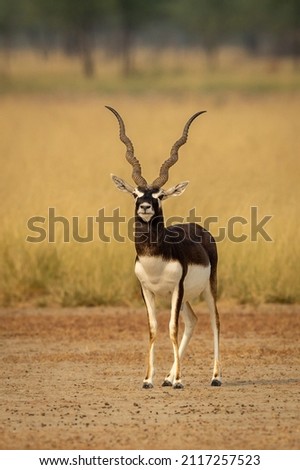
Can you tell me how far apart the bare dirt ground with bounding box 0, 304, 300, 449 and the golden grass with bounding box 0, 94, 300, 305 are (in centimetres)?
53

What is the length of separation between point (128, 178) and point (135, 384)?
36.4ft

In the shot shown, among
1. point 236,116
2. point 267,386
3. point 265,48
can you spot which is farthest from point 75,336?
point 265,48

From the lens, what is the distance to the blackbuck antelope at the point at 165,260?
11.3m

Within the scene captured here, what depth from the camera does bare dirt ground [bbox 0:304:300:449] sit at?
9.94 metres

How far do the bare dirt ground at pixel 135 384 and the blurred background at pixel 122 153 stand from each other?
1.93 ft

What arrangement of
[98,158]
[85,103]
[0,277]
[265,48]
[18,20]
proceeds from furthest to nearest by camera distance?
1. [265,48]
2. [18,20]
3. [85,103]
4. [98,158]
5. [0,277]

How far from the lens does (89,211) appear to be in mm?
19109

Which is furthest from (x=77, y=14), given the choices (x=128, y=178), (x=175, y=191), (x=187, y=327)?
(x=175, y=191)

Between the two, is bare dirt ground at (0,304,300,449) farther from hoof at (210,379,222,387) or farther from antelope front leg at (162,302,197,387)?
antelope front leg at (162,302,197,387)

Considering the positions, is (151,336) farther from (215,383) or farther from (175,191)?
(175,191)

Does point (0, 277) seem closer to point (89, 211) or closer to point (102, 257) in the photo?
point (102, 257)

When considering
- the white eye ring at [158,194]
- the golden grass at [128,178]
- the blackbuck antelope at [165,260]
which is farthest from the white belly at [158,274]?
the golden grass at [128,178]

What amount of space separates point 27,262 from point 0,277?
425 mm

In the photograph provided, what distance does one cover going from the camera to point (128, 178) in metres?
22.7
